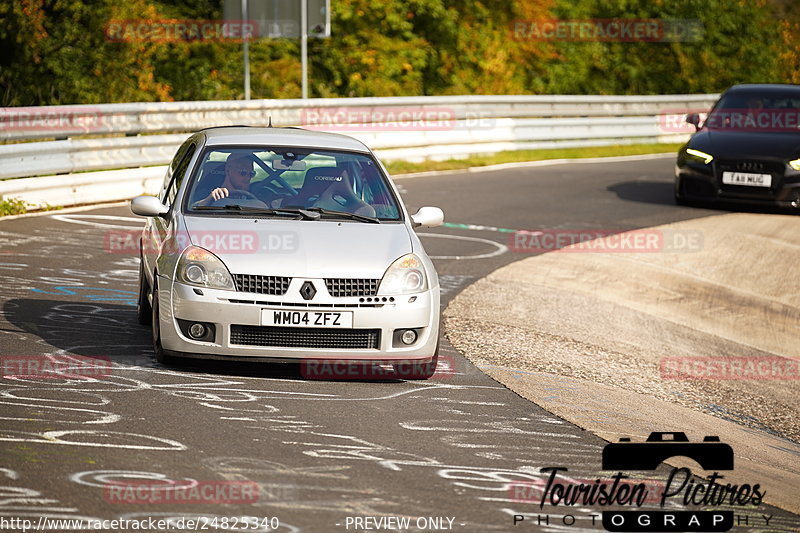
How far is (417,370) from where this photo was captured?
26.7 ft

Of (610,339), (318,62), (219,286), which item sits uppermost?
(318,62)

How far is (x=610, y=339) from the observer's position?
35.4 feet

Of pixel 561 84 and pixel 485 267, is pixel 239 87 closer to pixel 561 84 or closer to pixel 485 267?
pixel 561 84

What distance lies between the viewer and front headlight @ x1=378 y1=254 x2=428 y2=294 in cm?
787

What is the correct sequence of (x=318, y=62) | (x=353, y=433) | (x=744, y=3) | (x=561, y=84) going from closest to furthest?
(x=353, y=433)
(x=318, y=62)
(x=561, y=84)
(x=744, y=3)

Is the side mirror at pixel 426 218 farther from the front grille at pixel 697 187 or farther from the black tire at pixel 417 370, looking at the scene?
the front grille at pixel 697 187

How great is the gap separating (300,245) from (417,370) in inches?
42.7

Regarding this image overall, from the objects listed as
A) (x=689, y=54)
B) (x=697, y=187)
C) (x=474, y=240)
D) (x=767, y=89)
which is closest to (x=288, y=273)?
(x=474, y=240)

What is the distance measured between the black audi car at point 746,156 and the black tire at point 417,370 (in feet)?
36.0

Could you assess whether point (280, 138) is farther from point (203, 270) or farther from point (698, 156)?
point (698, 156)

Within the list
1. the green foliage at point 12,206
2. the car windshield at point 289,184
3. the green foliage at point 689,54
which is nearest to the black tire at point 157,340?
the car windshield at point 289,184

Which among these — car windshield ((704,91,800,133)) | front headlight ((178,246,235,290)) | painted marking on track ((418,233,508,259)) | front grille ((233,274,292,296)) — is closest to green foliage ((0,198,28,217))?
painted marking on track ((418,233,508,259))

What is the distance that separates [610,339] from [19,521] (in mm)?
6599

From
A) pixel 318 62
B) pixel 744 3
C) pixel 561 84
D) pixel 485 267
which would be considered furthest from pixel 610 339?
pixel 744 3
